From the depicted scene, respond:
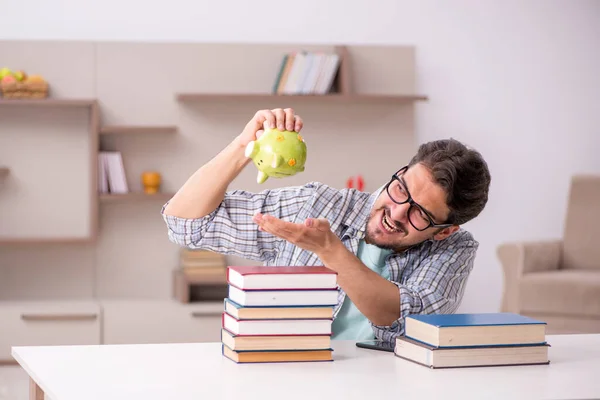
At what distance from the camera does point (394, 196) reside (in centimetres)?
219

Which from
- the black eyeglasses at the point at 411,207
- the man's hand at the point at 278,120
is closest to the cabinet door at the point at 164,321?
Result: the black eyeglasses at the point at 411,207

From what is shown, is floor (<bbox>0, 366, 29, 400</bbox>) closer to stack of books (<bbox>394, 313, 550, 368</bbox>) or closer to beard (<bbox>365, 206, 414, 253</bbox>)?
beard (<bbox>365, 206, 414, 253</bbox>)

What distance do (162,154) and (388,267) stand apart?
2866 millimetres

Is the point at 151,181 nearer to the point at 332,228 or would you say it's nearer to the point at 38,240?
the point at 38,240

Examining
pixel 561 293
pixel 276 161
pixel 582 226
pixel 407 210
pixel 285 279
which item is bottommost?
pixel 561 293

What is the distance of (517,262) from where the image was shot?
486 centimetres

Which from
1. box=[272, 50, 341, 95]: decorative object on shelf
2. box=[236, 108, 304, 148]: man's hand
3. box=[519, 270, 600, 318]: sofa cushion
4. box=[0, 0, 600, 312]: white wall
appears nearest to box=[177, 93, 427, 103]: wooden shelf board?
box=[272, 50, 341, 95]: decorative object on shelf

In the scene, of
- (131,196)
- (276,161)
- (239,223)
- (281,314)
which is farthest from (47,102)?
(281,314)

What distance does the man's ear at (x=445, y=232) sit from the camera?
7.49 feet

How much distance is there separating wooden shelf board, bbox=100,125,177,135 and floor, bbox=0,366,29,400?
4.46 feet

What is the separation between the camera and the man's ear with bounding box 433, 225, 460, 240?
2283 millimetres

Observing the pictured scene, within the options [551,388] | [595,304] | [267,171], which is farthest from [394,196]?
[595,304]

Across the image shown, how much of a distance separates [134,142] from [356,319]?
293 cm

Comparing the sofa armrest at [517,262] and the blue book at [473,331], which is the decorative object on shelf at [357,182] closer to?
the sofa armrest at [517,262]
